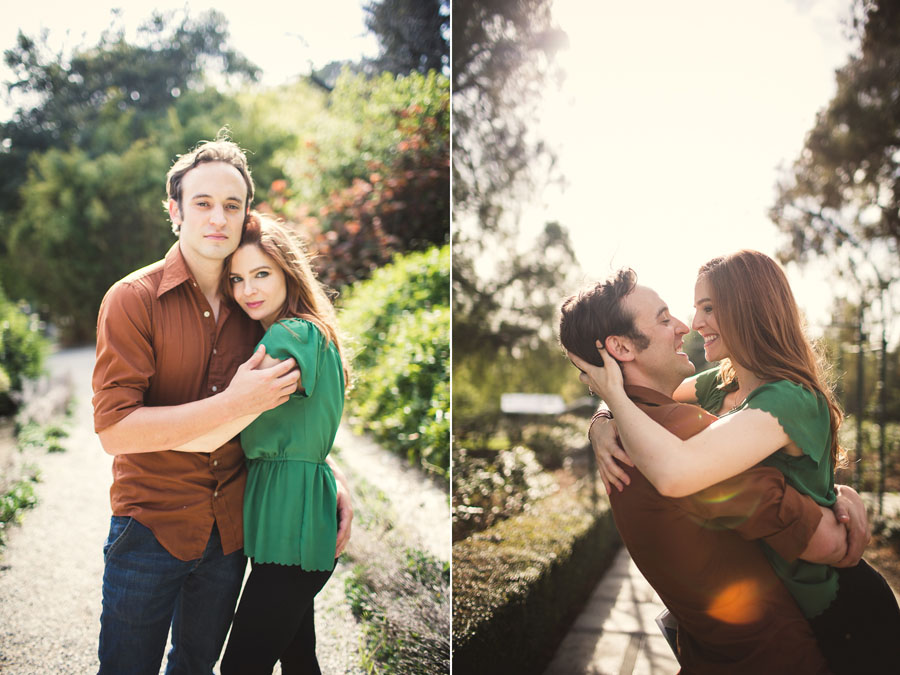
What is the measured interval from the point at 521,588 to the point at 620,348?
47.8 inches

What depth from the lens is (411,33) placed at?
3.04 m

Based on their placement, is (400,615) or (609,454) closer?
(609,454)

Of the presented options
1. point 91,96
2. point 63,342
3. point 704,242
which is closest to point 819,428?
point 704,242

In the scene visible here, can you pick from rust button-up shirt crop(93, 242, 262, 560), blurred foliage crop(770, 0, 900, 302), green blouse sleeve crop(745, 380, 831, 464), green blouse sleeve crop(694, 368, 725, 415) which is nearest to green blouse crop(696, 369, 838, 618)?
green blouse sleeve crop(745, 380, 831, 464)

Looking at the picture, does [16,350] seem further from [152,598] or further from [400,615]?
[400,615]

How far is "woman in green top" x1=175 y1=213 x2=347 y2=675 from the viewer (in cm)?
171

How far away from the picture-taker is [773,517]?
4.98ft

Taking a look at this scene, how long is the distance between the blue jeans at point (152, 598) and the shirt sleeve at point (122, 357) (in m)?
0.32

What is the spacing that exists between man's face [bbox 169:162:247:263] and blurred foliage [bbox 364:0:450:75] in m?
1.53

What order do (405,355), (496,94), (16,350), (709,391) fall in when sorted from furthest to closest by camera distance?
(405,355), (496,94), (16,350), (709,391)

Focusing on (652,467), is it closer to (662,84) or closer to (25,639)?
(662,84)

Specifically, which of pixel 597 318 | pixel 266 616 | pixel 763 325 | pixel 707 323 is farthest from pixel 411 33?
pixel 266 616

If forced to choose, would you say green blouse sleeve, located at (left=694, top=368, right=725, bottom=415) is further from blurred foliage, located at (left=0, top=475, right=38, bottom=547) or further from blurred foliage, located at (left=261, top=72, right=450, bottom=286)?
blurred foliage, located at (left=0, top=475, right=38, bottom=547)

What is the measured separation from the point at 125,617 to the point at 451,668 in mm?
1355
